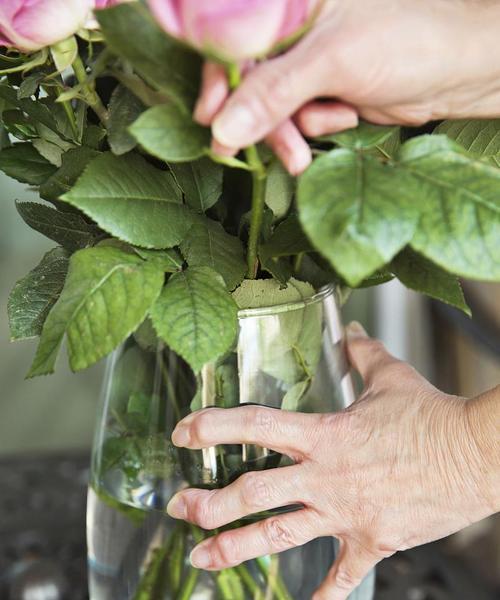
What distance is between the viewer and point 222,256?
42 centimetres

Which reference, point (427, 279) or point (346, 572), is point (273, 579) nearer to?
point (346, 572)

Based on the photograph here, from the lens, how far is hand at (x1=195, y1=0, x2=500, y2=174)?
0.31 metres

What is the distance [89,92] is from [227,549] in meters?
0.24

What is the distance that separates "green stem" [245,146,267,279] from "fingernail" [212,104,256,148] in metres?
0.02

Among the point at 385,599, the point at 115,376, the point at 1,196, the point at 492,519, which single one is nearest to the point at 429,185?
the point at 115,376

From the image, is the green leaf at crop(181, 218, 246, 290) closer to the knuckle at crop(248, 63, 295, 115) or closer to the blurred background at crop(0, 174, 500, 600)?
the knuckle at crop(248, 63, 295, 115)

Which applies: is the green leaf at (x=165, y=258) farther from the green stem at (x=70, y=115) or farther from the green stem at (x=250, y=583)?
the green stem at (x=250, y=583)

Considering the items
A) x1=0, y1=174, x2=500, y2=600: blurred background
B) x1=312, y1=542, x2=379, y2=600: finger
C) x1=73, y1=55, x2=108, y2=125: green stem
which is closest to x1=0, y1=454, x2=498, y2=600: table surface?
x1=0, y1=174, x2=500, y2=600: blurred background

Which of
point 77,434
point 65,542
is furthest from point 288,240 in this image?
point 77,434

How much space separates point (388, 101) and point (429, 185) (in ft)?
0.13

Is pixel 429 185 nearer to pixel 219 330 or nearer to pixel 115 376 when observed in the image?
pixel 219 330

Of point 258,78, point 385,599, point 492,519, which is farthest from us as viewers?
point 492,519

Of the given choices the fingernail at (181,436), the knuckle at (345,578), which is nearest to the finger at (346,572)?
the knuckle at (345,578)

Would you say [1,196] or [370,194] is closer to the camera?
[370,194]
